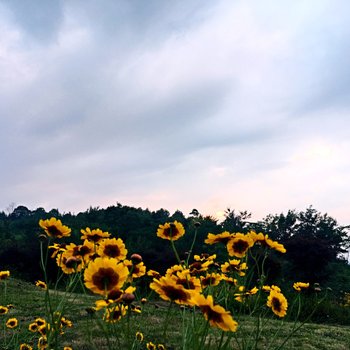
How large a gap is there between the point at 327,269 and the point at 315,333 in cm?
1110

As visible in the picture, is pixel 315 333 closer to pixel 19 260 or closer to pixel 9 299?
pixel 9 299

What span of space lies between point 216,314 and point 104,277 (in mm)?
359

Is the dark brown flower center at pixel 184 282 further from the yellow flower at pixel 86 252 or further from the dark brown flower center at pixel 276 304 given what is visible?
the dark brown flower center at pixel 276 304

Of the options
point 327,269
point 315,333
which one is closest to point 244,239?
point 315,333

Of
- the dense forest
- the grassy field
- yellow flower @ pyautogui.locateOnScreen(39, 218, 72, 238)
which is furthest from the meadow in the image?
the dense forest

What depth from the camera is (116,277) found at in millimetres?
1326

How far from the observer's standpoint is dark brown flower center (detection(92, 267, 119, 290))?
1320 mm

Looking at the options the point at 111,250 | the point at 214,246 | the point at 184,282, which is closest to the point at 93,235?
the point at 111,250

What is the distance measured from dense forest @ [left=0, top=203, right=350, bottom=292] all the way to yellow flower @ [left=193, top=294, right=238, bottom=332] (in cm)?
876

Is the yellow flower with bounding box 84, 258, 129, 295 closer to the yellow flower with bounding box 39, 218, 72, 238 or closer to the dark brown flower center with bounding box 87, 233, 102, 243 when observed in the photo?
the yellow flower with bounding box 39, 218, 72, 238

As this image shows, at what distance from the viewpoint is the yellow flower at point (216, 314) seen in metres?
1.17

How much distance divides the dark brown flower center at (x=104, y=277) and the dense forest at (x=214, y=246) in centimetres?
874

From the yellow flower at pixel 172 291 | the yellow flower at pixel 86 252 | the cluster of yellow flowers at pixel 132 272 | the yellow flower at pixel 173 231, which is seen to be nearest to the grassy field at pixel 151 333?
the yellow flower at pixel 173 231

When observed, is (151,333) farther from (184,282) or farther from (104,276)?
(104,276)
